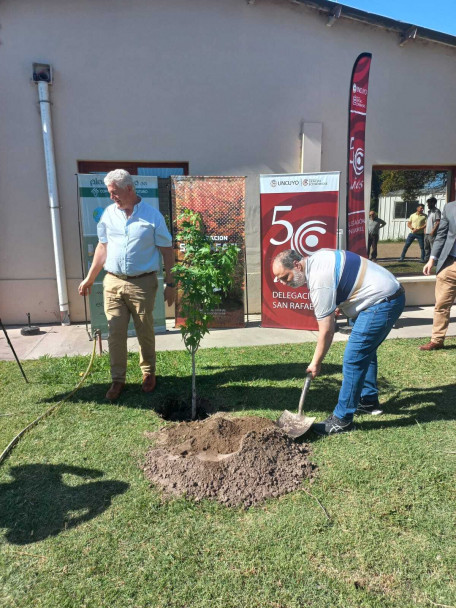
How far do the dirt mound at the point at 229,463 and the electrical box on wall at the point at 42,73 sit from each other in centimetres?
554

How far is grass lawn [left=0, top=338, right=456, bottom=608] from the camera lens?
79.7 inches

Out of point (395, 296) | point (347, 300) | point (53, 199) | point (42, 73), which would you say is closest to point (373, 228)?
point (395, 296)

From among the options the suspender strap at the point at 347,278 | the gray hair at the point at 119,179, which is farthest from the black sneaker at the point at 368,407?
the gray hair at the point at 119,179

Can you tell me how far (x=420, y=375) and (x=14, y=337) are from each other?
5491 mm

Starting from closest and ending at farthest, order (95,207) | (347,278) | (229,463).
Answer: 1. (229,463)
2. (347,278)
3. (95,207)

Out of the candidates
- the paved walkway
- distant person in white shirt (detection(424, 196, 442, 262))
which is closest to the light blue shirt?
the paved walkway

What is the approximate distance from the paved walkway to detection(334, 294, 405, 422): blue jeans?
8.26ft

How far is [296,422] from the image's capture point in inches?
131

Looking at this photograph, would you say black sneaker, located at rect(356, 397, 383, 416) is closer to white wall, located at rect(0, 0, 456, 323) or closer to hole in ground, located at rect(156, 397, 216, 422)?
hole in ground, located at rect(156, 397, 216, 422)

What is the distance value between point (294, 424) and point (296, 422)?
0.09ft

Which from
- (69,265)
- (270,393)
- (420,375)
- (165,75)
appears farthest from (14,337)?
(420,375)

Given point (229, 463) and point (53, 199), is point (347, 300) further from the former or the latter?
point (53, 199)

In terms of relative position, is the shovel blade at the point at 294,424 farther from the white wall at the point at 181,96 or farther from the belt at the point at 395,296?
the white wall at the point at 181,96

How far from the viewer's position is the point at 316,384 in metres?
4.32
